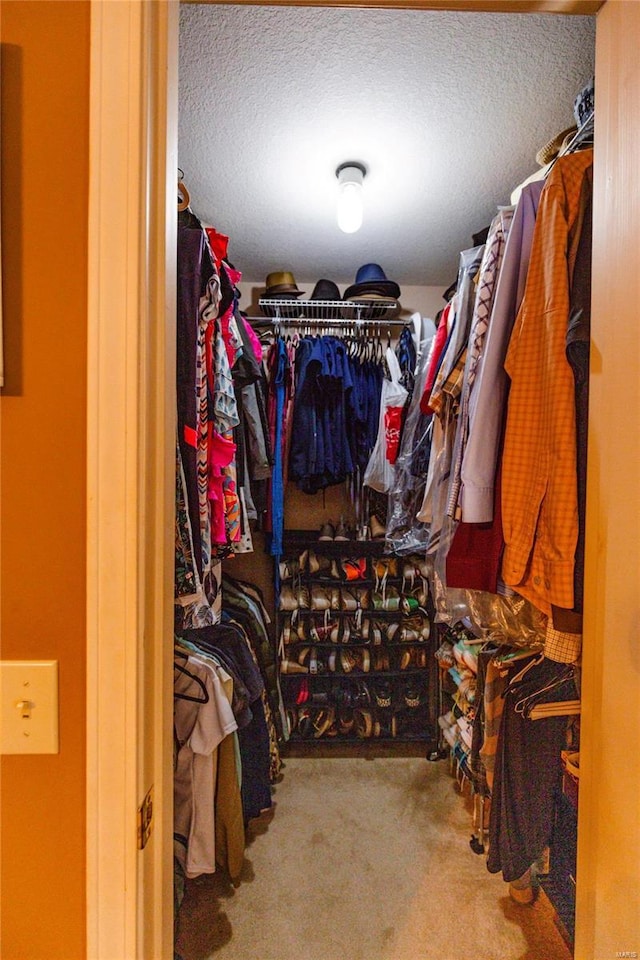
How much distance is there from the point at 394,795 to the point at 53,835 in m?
1.86

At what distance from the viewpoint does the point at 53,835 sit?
52cm

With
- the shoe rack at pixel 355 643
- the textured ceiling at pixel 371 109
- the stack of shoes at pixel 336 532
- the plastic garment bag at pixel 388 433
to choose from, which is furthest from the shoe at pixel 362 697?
the textured ceiling at pixel 371 109

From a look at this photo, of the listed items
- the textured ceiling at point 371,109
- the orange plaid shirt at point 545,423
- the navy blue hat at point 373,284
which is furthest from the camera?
the navy blue hat at point 373,284

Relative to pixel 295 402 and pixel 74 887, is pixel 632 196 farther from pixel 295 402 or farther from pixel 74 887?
pixel 295 402

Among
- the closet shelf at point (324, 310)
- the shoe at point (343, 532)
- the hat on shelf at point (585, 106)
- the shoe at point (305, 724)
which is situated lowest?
the shoe at point (305, 724)

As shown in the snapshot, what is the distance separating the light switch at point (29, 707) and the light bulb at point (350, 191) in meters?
1.63

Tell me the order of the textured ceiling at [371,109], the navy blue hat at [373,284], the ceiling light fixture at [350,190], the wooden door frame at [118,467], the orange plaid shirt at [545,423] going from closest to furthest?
1. the wooden door frame at [118,467]
2. the orange plaid shirt at [545,423]
3. the textured ceiling at [371,109]
4. the ceiling light fixture at [350,190]
5. the navy blue hat at [373,284]

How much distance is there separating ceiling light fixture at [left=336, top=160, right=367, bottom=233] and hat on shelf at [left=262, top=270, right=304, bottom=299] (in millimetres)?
679

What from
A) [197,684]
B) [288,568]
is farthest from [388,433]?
[197,684]

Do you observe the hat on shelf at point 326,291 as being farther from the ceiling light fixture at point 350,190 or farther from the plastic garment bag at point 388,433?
the ceiling light fixture at point 350,190

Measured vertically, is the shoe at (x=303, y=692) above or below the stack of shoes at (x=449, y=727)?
above

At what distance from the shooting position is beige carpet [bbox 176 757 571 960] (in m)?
1.31

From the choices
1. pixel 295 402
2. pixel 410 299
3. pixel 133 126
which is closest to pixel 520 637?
pixel 133 126

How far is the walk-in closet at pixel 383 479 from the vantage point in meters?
0.93
